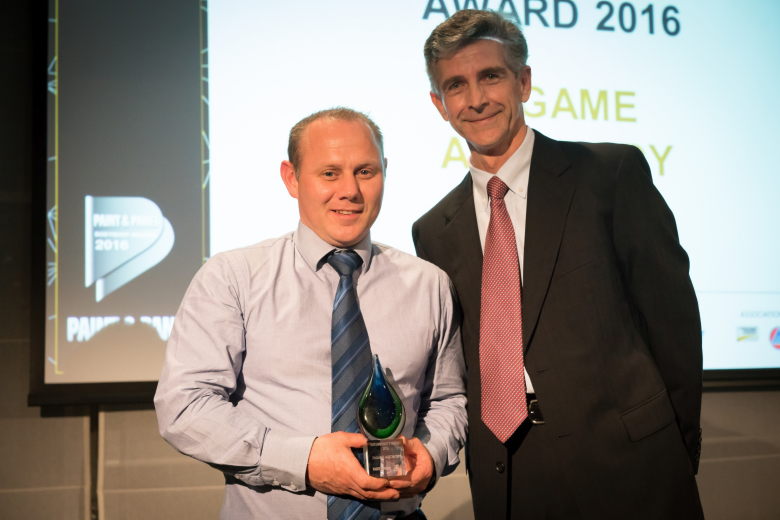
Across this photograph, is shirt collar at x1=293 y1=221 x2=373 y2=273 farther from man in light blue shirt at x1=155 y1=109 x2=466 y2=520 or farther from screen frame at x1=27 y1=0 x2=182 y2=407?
screen frame at x1=27 y1=0 x2=182 y2=407

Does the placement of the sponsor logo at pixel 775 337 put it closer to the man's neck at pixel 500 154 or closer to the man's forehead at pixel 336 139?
the man's neck at pixel 500 154

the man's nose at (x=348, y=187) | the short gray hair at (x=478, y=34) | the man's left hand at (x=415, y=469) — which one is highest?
the short gray hair at (x=478, y=34)

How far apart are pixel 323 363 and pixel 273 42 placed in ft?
6.41


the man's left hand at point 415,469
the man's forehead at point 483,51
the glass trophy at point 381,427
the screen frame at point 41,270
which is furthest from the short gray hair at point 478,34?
the screen frame at point 41,270

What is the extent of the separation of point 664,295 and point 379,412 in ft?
3.04

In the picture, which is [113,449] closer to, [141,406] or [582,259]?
[141,406]

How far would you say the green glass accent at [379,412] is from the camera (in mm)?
1248

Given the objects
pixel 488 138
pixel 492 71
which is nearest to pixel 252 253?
pixel 488 138

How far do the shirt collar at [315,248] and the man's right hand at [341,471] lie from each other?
476 mm

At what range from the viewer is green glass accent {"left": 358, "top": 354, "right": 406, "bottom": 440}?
1248 millimetres

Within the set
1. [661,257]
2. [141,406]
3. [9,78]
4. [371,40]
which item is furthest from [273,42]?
[661,257]

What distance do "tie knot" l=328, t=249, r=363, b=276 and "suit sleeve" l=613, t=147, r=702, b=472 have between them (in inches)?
29.7

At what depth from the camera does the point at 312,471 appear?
4.17 ft

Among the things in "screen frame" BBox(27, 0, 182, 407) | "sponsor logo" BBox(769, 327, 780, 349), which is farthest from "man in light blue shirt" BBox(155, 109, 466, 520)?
"sponsor logo" BBox(769, 327, 780, 349)
